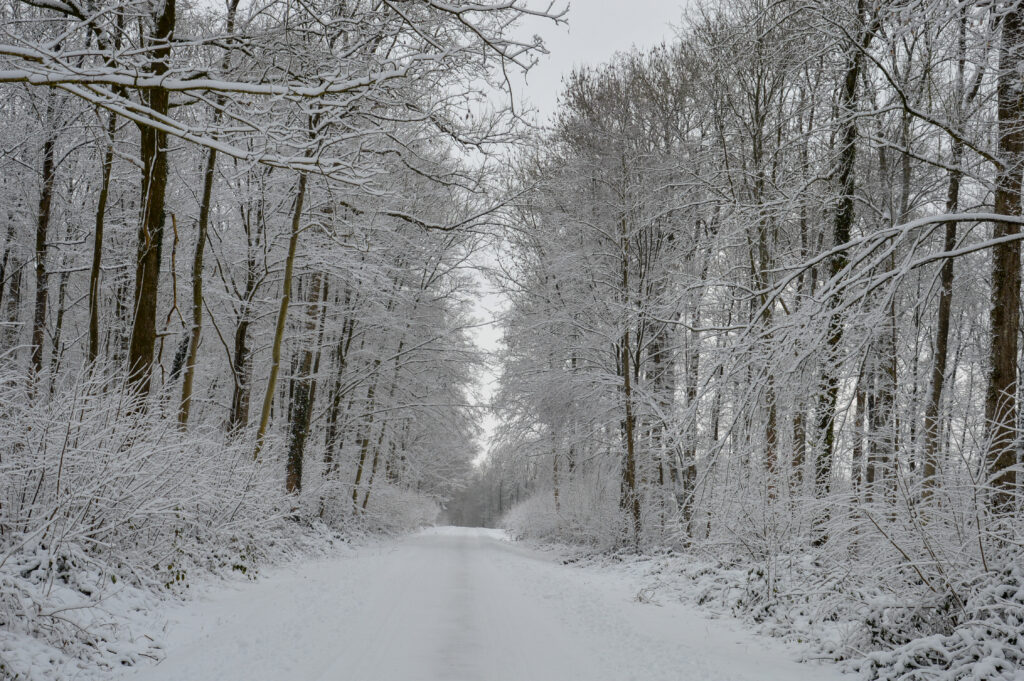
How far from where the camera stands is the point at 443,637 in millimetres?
5715

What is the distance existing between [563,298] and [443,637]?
11.6 m

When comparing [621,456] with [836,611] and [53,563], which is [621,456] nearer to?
[836,611]

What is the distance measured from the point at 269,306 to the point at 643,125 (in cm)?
1021

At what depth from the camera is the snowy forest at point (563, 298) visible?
5062mm

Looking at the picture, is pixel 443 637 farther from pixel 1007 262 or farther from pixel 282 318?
pixel 282 318

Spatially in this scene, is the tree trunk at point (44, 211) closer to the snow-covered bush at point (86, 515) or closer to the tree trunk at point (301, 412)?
the tree trunk at point (301, 412)

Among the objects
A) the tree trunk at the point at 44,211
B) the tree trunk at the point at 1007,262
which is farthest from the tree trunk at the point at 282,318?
the tree trunk at the point at 1007,262

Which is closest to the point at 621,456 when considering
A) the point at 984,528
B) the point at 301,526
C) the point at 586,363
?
the point at 586,363

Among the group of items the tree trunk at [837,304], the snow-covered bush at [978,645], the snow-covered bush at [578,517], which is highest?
the tree trunk at [837,304]

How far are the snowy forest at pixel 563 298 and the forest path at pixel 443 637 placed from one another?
55 cm

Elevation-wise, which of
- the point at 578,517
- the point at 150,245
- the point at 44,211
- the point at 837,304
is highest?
the point at 44,211

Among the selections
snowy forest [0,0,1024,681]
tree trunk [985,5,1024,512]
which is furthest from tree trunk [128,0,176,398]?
tree trunk [985,5,1024,512]

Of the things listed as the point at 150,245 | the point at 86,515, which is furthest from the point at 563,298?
the point at 86,515

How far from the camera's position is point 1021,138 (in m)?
6.17
